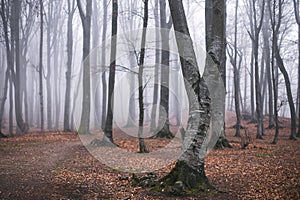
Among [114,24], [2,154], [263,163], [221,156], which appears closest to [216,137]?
[221,156]

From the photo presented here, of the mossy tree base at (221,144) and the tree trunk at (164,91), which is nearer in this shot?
the mossy tree base at (221,144)

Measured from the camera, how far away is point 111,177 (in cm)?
810

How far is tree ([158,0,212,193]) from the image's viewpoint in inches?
252

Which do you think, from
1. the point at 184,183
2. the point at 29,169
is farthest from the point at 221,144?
the point at 29,169

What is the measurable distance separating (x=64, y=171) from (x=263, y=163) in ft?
19.0

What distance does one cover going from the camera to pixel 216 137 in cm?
1316

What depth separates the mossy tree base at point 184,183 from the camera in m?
6.21

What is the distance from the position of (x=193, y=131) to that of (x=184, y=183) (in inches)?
41.3

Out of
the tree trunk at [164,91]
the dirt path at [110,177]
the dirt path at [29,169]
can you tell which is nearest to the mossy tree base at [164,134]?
the tree trunk at [164,91]

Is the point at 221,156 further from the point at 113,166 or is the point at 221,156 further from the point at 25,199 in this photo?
the point at 25,199

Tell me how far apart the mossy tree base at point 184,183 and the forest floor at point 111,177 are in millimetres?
183

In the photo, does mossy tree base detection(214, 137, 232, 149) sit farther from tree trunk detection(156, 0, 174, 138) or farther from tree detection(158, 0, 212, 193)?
tree detection(158, 0, 212, 193)

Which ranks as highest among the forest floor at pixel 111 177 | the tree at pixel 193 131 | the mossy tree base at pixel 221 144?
the tree at pixel 193 131

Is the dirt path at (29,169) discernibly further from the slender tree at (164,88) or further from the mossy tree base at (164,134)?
the slender tree at (164,88)
